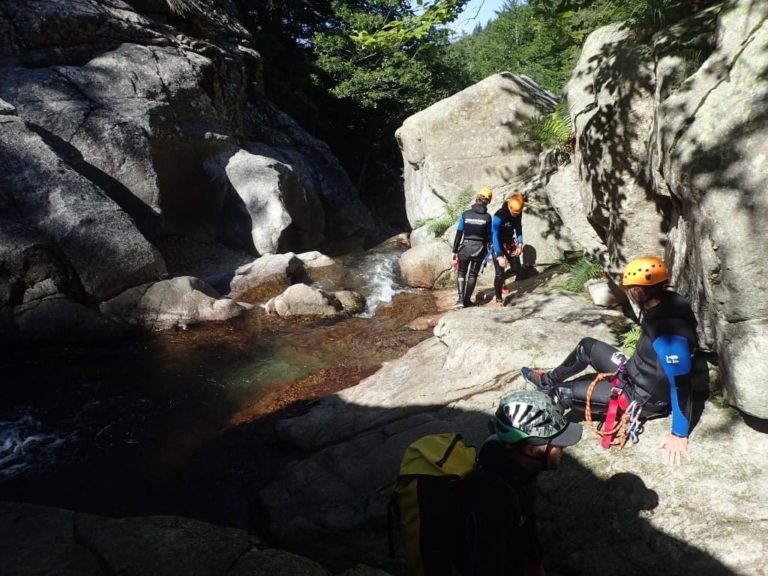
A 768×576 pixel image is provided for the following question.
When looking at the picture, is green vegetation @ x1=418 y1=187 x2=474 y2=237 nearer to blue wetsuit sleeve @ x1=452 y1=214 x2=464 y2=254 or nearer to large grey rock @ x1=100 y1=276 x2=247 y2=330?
blue wetsuit sleeve @ x1=452 y1=214 x2=464 y2=254

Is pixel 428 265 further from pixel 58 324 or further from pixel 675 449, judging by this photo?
pixel 675 449

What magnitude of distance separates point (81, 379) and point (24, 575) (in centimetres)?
592

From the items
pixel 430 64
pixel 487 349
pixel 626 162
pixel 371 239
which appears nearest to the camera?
pixel 487 349

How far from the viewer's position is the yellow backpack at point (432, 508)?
2.47 m

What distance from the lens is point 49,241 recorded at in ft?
33.2

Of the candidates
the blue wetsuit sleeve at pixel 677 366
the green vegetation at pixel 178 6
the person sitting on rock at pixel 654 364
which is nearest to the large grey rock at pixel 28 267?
the person sitting on rock at pixel 654 364

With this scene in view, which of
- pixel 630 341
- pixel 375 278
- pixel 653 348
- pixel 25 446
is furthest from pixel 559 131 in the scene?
pixel 25 446

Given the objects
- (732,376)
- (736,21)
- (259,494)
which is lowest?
(259,494)

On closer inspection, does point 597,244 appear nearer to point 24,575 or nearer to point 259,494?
point 259,494

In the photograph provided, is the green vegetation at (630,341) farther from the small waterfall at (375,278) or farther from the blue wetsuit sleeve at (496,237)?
the small waterfall at (375,278)

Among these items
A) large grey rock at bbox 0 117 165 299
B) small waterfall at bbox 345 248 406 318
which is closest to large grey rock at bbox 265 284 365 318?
small waterfall at bbox 345 248 406 318

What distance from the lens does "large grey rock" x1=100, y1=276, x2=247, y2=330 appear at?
417 inches

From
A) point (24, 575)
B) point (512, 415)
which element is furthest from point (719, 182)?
point (24, 575)

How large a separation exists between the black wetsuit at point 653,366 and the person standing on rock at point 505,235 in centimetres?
480
